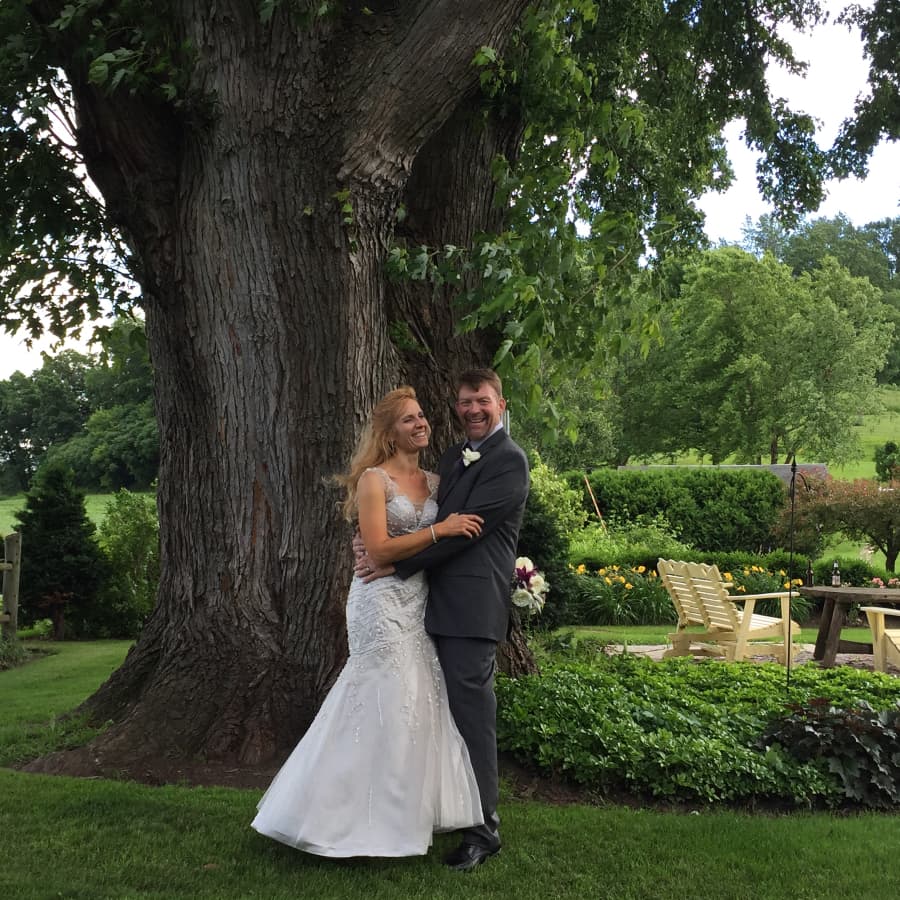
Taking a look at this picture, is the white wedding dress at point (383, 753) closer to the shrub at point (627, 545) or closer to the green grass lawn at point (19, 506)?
the shrub at point (627, 545)

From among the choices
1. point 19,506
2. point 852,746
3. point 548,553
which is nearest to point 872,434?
point 19,506

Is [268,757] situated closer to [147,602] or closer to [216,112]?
[216,112]

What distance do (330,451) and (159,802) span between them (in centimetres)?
208

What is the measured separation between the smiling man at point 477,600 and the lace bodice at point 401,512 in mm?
71

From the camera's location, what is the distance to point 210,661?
6031 millimetres

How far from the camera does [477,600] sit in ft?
14.4

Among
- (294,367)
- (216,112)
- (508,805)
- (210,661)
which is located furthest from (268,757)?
(216,112)

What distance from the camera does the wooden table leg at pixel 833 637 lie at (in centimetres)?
1111

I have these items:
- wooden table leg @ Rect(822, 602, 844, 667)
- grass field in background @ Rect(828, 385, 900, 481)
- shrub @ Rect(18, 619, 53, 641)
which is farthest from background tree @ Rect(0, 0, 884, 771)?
grass field in background @ Rect(828, 385, 900, 481)

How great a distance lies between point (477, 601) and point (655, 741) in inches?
78.9

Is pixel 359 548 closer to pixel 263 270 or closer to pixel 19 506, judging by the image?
pixel 263 270

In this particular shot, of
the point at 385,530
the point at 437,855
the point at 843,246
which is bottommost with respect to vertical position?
the point at 437,855

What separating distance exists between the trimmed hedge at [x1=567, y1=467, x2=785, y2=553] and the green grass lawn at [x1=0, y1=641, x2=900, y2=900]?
18.1 m

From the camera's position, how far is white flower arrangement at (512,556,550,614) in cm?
510
